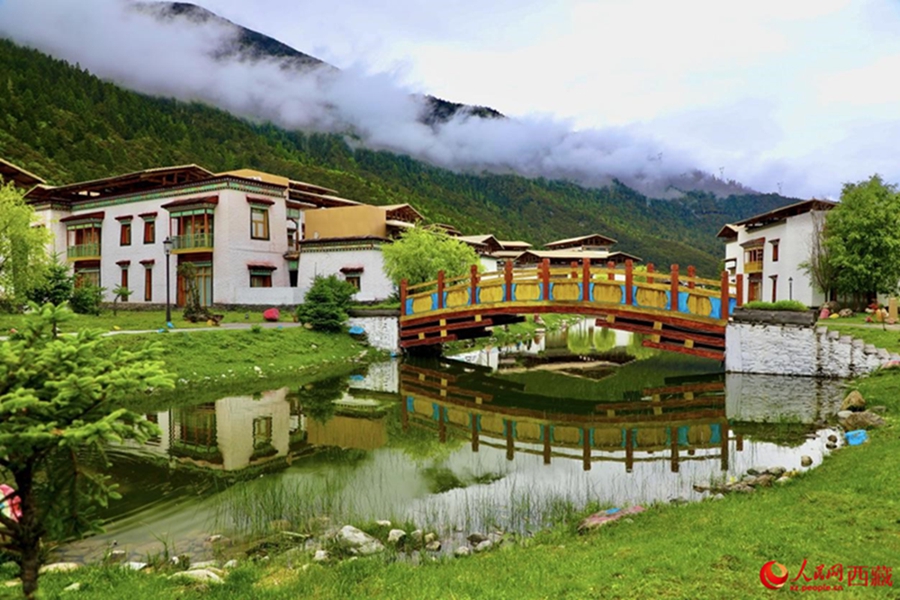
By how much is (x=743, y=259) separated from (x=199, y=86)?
501 feet

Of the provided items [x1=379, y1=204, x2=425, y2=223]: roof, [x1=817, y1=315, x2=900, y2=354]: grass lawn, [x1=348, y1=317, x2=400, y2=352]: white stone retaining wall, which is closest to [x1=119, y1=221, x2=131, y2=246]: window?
[x1=379, y1=204, x2=425, y2=223]: roof

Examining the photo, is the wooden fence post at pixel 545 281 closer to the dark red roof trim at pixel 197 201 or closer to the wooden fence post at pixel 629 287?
Result: the wooden fence post at pixel 629 287

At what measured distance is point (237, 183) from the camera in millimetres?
37125

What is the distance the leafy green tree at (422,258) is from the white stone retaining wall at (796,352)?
650 inches

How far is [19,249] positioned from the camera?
2373 cm

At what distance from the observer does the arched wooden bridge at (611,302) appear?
797 inches

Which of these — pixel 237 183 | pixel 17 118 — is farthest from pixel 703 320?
pixel 17 118

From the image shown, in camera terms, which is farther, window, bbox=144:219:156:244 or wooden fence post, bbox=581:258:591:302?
window, bbox=144:219:156:244

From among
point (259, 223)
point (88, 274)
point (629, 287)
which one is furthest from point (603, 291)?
point (88, 274)

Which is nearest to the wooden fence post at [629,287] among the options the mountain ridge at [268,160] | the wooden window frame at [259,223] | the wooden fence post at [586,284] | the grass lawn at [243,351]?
the wooden fence post at [586,284]

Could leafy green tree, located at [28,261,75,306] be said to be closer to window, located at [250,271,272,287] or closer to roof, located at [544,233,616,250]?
window, located at [250,271,272,287]

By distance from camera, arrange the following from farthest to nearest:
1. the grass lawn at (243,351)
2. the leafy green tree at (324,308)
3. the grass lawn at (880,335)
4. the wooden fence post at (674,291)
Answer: the leafy green tree at (324,308) → the wooden fence post at (674,291) → the grass lawn at (243,351) → the grass lawn at (880,335)

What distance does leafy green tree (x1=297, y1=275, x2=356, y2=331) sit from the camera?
84.3 ft

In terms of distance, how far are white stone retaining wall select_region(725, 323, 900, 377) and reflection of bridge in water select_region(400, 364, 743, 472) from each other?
139 cm
